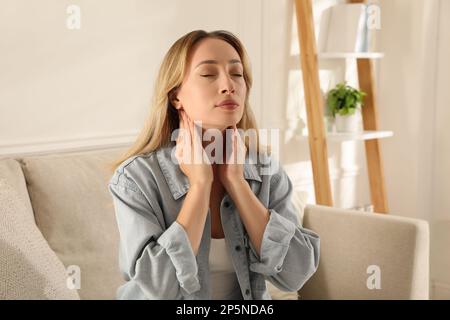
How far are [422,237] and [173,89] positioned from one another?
1.30 metres

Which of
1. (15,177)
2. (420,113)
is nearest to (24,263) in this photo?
(15,177)

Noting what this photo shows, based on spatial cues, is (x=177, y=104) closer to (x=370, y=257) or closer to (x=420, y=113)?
(x=370, y=257)

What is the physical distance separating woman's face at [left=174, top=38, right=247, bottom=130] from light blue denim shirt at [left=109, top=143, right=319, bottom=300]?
140 millimetres

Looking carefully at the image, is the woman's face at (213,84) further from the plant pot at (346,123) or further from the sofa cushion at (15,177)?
the plant pot at (346,123)

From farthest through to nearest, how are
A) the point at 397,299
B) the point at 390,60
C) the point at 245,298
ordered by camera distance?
the point at 390,60, the point at 397,299, the point at 245,298

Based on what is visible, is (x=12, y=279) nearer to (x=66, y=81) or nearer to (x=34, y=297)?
(x=34, y=297)

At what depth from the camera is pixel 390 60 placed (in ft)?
10.9

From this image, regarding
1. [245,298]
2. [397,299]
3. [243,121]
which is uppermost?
[243,121]

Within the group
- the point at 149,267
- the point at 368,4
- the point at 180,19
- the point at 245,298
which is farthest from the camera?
the point at 368,4

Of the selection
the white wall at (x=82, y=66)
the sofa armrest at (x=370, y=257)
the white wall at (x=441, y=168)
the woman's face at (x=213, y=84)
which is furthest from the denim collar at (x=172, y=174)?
the white wall at (x=441, y=168)

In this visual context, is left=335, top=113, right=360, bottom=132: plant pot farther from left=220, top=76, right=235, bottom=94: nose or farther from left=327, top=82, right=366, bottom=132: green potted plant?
left=220, top=76, right=235, bottom=94: nose

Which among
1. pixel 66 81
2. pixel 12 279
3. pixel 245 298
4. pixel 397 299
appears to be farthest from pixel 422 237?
pixel 12 279

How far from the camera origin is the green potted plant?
2990 millimetres

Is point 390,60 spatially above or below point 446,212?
above
